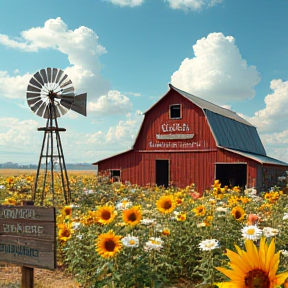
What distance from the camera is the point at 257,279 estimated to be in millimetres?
1837

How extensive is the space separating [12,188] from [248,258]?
48.3 ft

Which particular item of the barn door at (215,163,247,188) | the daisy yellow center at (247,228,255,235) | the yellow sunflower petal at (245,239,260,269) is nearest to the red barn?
the barn door at (215,163,247,188)

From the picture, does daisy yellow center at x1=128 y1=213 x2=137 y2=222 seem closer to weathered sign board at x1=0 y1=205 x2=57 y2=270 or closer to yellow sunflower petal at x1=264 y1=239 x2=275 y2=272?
weathered sign board at x1=0 y1=205 x2=57 y2=270

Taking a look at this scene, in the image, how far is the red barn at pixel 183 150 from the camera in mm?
18938

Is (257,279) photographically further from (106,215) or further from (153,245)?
(106,215)

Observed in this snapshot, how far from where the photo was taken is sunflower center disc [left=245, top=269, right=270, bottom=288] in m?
1.83

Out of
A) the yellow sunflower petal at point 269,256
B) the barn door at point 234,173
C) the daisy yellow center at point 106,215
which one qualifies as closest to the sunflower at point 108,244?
the daisy yellow center at point 106,215

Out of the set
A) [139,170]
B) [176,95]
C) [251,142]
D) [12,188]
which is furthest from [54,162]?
[251,142]

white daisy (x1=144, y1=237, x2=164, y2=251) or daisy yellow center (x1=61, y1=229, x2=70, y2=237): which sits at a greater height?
white daisy (x1=144, y1=237, x2=164, y2=251)

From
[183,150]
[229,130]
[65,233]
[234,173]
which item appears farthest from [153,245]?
[234,173]

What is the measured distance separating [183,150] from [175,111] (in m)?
2.36

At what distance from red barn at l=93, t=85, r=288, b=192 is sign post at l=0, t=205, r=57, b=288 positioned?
1457 centimetres

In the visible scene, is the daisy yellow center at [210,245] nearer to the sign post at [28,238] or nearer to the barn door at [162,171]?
the sign post at [28,238]

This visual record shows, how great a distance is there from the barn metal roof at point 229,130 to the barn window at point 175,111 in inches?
28.5
